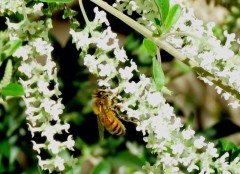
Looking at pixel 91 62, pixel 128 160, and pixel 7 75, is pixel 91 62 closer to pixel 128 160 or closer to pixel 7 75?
pixel 7 75

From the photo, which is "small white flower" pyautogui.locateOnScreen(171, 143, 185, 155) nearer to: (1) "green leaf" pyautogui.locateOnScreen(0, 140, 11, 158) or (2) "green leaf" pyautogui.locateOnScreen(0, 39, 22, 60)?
(2) "green leaf" pyautogui.locateOnScreen(0, 39, 22, 60)

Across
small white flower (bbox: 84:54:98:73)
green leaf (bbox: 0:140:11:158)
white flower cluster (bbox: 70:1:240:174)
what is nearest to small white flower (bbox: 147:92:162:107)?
white flower cluster (bbox: 70:1:240:174)

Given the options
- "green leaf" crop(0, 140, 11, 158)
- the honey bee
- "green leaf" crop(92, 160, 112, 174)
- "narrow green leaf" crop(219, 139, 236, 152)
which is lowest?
"narrow green leaf" crop(219, 139, 236, 152)

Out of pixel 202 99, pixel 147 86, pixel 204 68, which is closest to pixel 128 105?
pixel 147 86

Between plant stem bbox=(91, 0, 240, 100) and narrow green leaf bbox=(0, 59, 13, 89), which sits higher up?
narrow green leaf bbox=(0, 59, 13, 89)

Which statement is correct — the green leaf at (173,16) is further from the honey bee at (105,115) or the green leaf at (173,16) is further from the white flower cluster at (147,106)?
the honey bee at (105,115)

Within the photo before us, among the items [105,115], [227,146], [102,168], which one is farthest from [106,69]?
[102,168]

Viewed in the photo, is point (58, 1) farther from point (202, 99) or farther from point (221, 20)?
point (202, 99)

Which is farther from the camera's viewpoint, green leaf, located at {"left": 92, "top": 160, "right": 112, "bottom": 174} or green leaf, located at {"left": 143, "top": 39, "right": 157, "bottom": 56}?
green leaf, located at {"left": 92, "top": 160, "right": 112, "bottom": 174}
